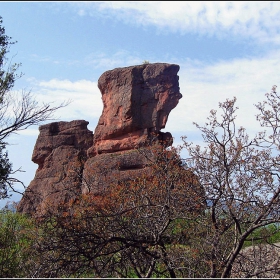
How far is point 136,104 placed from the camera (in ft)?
72.7

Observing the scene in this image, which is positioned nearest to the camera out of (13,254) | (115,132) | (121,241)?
(121,241)

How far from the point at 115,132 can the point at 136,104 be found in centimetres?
185

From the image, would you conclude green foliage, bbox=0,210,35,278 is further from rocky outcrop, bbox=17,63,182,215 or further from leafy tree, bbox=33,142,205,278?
rocky outcrop, bbox=17,63,182,215

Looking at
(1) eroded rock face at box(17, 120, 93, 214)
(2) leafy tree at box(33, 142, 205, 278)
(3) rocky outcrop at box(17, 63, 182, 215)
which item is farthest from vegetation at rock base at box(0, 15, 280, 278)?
(1) eroded rock face at box(17, 120, 93, 214)

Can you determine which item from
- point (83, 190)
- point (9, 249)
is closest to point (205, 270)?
point (9, 249)

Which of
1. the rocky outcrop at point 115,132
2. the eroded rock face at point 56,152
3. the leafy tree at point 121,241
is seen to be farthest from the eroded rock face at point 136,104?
the leafy tree at point 121,241

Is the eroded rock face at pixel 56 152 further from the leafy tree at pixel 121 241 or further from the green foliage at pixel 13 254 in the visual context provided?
the leafy tree at pixel 121 241

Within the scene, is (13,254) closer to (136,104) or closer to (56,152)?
(136,104)

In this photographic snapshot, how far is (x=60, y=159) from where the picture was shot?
2392cm

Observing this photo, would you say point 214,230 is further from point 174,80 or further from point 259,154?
point 174,80

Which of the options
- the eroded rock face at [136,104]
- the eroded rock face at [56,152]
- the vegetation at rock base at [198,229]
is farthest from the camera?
the eroded rock face at [56,152]

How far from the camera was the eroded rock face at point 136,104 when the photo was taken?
21.5 metres

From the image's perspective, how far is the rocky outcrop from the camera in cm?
2088

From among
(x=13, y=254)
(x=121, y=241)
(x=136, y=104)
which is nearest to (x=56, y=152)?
(x=136, y=104)
